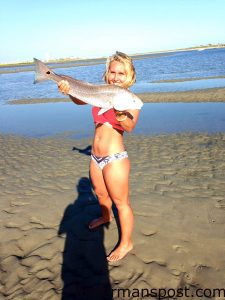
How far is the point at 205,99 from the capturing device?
63.1 ft

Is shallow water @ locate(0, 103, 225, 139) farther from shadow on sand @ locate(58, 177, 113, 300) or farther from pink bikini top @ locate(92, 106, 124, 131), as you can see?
pink bikini top @ locate(92, 106, 124, 131)

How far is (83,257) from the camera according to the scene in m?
4.71

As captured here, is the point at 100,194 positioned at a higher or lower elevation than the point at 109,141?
lower

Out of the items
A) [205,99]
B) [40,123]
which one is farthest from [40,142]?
[205,99]

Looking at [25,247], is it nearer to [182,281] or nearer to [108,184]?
[108,184]

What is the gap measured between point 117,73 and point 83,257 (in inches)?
113

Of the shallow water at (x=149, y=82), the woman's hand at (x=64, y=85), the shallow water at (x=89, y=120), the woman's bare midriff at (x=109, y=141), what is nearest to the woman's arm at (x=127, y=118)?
the woman's bare midriff at (x=109, y=141)

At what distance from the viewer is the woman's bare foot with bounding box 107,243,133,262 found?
14.8 ft

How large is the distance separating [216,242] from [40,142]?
9.03 meters

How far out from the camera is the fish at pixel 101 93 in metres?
3.47

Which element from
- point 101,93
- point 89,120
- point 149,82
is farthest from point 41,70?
point 149,82

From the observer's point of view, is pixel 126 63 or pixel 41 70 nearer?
pixel 126 63

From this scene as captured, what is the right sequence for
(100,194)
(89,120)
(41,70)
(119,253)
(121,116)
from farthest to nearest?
(89,120) < (100,194) < (119,253) < (41,70) < (121,116)

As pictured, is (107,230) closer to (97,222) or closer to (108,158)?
(97,222)
